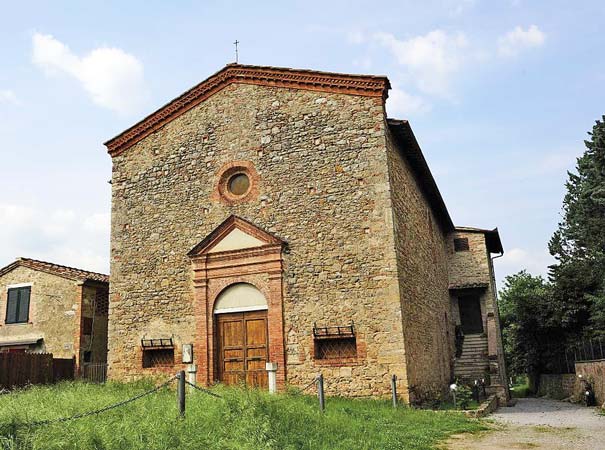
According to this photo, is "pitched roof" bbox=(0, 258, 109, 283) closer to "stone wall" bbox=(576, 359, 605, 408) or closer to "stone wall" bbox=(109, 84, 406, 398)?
"stone wall" bbox=(109, 84, 406, 398)

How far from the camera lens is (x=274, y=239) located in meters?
14.1

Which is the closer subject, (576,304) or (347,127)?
(347,127)

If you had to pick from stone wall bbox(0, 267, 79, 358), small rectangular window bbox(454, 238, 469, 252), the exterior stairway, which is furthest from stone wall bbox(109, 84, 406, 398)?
small rectangular window bbox(454, 238, 469, 252)

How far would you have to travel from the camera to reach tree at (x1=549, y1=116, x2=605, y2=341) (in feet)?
63.4

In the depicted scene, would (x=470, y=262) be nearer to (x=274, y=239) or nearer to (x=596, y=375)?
(x=596, y=375)

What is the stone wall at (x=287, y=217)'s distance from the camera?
13055 millimetres

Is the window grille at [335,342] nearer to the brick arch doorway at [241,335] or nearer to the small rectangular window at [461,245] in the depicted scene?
the brick arch doorway at [241,335]

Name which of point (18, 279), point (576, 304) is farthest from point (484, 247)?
point (18, 279)

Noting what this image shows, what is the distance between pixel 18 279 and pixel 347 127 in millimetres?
13884

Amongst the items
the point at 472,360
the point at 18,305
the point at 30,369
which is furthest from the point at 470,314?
the point at 18,305

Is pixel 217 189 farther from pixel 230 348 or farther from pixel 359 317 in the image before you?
pixel 359 317

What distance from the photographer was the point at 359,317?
13000 millimetres

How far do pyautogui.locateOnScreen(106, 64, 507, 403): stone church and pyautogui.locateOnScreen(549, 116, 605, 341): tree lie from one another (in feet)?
23.4

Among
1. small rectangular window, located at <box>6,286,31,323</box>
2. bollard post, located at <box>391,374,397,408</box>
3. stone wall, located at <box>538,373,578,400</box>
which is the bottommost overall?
stone wall, located at <box>538,373,578,400</box>
